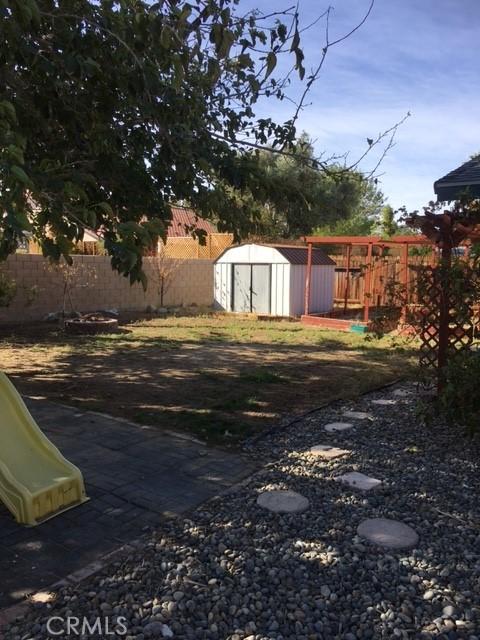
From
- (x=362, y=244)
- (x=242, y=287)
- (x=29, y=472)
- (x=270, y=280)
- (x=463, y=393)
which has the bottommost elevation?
(x=29, y=472)

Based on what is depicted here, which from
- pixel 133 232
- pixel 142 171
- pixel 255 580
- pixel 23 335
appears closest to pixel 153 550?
pixel 255 580

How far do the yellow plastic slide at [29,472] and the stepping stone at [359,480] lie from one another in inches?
77.4

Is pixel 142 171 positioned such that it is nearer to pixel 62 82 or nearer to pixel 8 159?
pixel 62 82

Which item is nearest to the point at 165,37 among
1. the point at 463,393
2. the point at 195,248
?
the point at 463,393

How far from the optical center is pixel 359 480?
4305mm

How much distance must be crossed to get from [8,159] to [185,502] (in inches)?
99.1

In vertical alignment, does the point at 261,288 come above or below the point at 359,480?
above

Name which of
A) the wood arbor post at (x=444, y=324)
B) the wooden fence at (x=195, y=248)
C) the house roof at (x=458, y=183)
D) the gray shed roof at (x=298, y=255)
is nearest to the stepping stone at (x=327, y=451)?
the wood arbor post at (x=444, y=324)

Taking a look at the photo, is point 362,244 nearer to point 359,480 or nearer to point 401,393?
point 401,393

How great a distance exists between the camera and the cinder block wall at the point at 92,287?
14.3 m

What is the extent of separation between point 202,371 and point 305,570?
5868 mm

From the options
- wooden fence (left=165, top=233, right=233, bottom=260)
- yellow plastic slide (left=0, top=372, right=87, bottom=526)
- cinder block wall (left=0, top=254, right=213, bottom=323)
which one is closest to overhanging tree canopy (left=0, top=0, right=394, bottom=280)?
yellow plastic slide (left=0, top=372, right=87, bottom=526)

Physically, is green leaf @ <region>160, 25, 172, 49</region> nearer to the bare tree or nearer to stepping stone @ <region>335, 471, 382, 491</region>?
stepping stone @ <region>335, 471, 382, 491</region>

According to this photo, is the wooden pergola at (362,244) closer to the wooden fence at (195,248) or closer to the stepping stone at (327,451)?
the wooden fence at (195,248)
